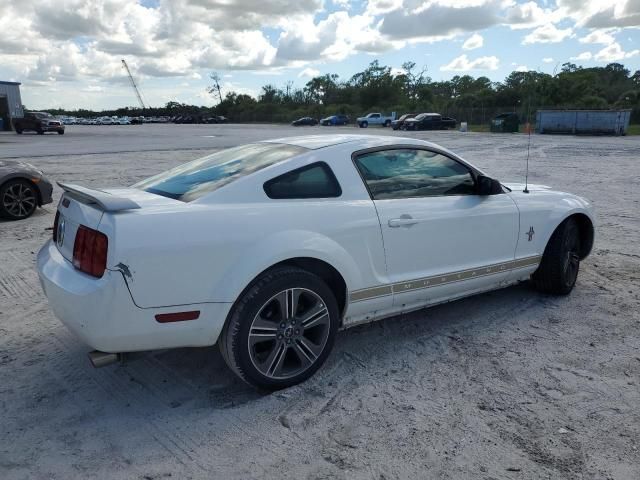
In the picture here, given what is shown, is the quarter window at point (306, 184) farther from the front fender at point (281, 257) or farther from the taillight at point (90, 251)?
the taillight at point (90, 251)

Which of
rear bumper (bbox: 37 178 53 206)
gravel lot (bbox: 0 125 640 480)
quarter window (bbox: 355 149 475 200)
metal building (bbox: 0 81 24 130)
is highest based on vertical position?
metal building (bbox: 0 81 24 130)

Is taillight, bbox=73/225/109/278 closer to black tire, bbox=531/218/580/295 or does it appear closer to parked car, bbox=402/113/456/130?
black tire, bbox=531/218/580/295

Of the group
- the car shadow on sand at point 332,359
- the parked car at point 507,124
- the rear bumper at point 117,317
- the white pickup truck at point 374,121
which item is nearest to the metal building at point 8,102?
the white pickup truck at point 374,121

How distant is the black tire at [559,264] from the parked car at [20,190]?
7.29 m

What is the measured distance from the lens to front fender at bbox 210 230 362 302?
3014 mm

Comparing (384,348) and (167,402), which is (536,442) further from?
(167,402)

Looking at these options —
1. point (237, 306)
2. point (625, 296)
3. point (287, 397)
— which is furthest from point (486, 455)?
point (625, 296)

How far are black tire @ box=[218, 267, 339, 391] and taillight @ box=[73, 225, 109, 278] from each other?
76cm

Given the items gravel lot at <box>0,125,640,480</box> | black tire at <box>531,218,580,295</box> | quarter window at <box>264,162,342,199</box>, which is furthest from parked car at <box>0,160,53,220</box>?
black tire at <box>531,218,580,295</box>

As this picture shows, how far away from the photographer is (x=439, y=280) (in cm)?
399

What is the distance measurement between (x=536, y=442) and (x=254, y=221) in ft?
6.33

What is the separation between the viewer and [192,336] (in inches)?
118

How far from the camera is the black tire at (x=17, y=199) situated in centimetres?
809

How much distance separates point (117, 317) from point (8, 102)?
170 feet
